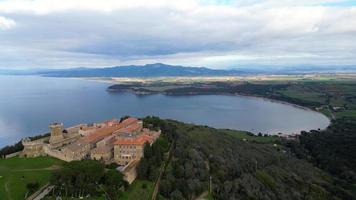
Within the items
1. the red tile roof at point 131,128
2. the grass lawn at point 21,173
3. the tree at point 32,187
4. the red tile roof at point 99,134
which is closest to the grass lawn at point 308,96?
the red tile roof at point 131,128

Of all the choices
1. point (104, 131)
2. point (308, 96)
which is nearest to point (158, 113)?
point (104, 131)

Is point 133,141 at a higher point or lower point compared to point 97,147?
higher

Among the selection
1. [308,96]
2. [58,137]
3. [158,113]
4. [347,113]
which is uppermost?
[58,137]

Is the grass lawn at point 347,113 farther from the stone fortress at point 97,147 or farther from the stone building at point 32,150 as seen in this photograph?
the stone building at point 32,150

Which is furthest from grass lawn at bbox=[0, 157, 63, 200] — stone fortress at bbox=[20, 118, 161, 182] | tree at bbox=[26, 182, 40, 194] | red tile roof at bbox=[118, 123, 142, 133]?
red tile roof at bbox=[118, 123, 142, 133]

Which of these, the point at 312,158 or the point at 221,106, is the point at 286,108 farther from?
the point at 312,158

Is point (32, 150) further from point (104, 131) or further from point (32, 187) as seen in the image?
point (32, 187)

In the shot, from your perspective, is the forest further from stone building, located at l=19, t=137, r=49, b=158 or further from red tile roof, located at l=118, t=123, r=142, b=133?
stone building, located at l=19, t=137, r=49, b=158
